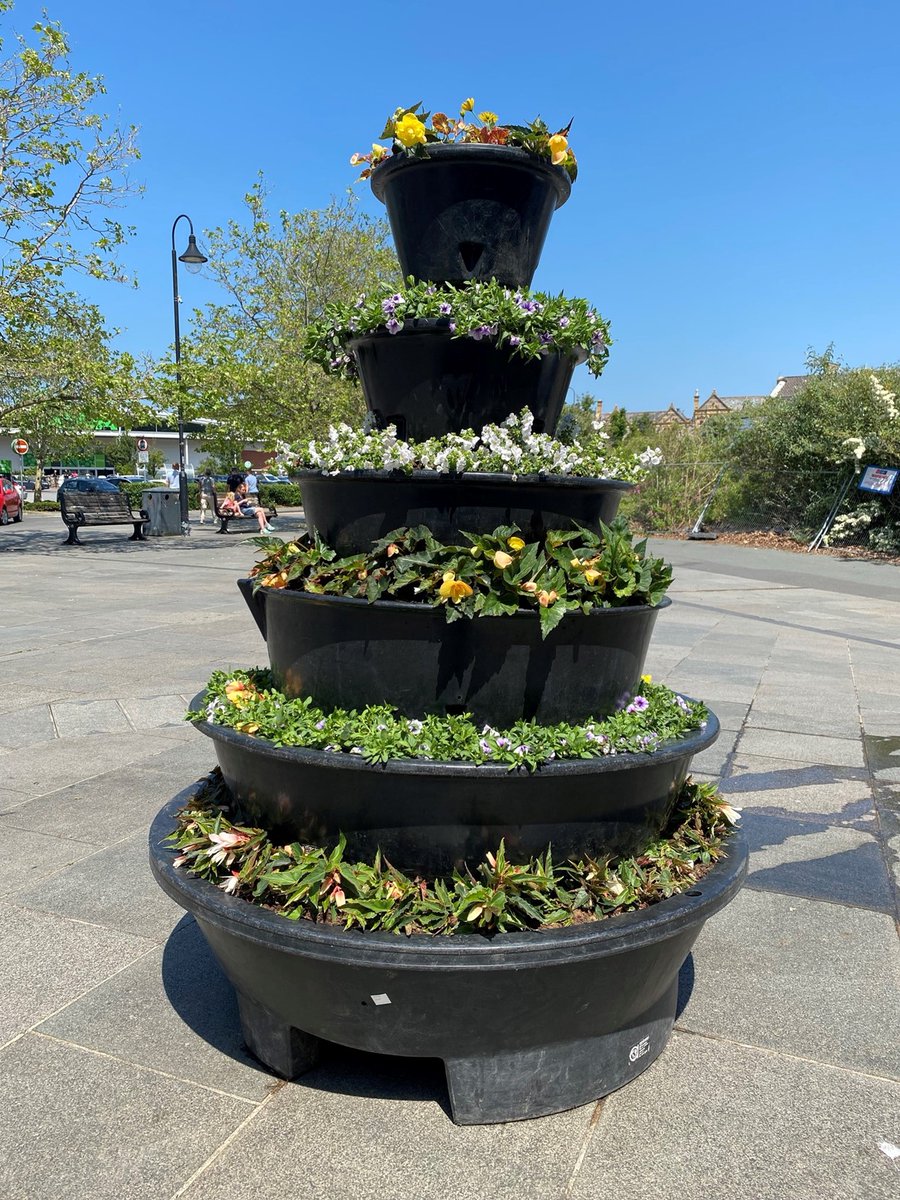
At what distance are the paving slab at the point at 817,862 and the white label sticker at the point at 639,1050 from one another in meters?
1.55

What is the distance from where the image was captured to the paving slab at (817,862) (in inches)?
156

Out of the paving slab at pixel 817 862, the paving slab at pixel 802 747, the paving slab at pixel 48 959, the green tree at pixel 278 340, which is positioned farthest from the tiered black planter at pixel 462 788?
the green tree at pixel 278 340

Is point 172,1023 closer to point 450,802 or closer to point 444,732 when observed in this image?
point 450,802

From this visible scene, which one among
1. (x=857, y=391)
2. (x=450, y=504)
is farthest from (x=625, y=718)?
(x=857, y=391)

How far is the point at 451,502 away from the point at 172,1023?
1.87m

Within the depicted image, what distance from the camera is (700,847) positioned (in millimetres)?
2812

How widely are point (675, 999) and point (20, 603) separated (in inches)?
432

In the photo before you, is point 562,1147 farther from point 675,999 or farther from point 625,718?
point 625,718

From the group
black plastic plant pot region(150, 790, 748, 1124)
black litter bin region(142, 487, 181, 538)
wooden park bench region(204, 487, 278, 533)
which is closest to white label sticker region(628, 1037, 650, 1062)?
black plastic plant pot region(150, 790, 748, 1124)

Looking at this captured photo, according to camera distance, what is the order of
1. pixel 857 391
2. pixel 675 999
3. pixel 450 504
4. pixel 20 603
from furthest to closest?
pixel 857 391
pixel 20 603
pixel 675 999
pixel 450 504

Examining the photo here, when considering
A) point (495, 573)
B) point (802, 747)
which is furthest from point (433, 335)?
point (802, 747)

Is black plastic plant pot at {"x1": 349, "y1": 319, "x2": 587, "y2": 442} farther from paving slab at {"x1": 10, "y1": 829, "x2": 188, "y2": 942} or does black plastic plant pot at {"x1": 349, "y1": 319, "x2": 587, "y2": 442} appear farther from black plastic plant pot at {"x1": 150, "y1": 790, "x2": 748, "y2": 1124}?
paving slab at {"x1": 10, "y1": 829, "x2": 188, "y2": 942}

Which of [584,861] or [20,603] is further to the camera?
[20,603]

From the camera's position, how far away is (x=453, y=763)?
2.32 metres
